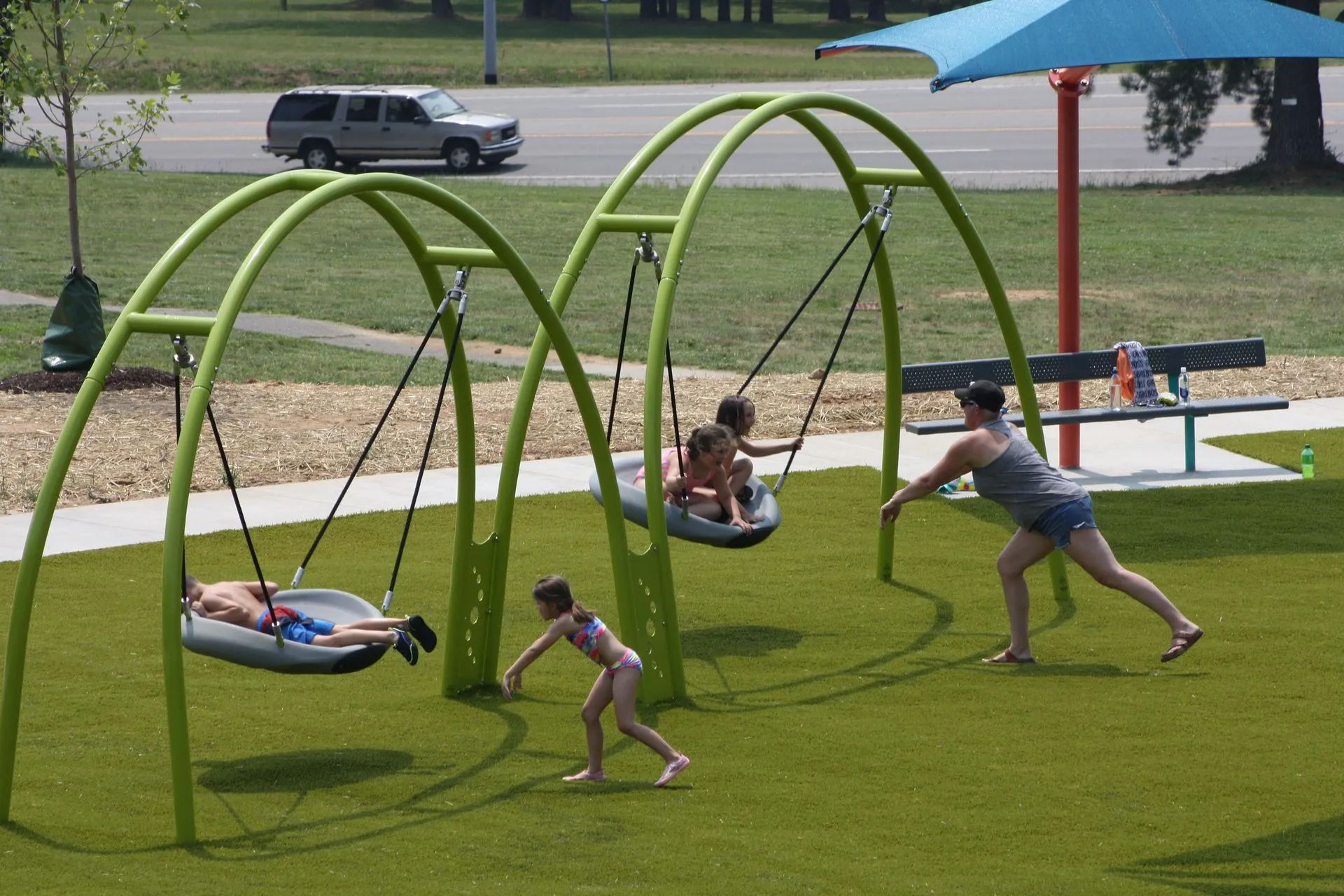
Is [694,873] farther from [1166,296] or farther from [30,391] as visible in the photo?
[1166,296]

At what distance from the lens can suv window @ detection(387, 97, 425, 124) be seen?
30.8 meters

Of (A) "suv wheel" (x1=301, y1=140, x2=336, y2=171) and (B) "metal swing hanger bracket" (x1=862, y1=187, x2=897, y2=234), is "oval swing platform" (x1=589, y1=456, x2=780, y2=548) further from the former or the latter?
(A) "suv wheel" (x1=301, y1=140, x2=336, y2=171)

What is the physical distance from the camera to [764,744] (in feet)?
26.6

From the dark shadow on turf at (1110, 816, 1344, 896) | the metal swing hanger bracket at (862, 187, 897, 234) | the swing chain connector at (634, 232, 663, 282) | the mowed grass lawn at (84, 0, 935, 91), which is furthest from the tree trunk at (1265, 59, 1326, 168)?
the dark shadow on turf at (1110, 816, 1344, 896)

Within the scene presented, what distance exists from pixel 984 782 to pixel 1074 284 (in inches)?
262

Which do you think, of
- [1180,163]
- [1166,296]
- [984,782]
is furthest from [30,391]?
[1180,163]

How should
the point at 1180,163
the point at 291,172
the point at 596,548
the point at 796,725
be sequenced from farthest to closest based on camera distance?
the point at 1180,163, the point at 596,548, the point at 796,725, the point at 291,172

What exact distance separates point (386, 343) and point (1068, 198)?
7900 millimetres

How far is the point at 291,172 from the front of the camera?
7402 mm

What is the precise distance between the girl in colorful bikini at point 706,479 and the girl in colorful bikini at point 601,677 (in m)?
1.81

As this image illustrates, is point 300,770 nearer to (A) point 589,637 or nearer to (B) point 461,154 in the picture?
(A) point 589,637

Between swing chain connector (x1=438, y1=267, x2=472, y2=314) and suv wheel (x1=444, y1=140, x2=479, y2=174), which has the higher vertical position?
suv wheel (x1=444, y1=140, x2=479, y2=174)

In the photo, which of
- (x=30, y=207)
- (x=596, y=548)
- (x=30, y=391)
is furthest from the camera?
(x=30, y=207)

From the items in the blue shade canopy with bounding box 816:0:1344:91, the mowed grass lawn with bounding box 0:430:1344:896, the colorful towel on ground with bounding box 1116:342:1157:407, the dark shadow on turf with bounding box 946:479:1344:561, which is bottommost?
the mowed grass lawn with bounding box 0:430:1344:896
